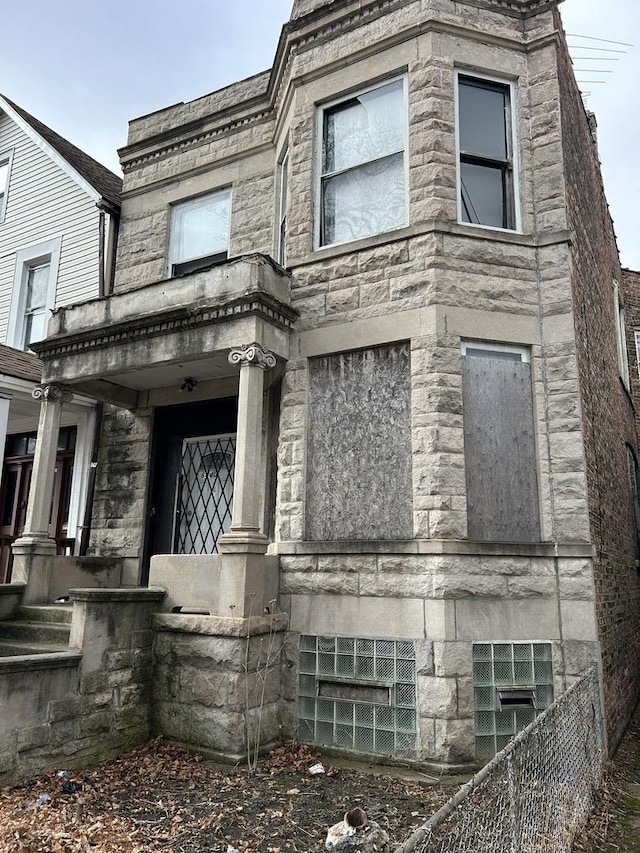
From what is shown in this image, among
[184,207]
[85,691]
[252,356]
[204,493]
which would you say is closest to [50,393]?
[204,493]

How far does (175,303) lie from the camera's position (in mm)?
8125

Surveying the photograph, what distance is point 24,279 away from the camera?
1237 cm

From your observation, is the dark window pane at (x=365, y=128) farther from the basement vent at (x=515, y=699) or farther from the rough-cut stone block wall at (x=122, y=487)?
the basement vent at (x=515, y=699)

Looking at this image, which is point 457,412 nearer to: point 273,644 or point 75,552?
point 273,644

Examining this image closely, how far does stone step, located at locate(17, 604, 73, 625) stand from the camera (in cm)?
763

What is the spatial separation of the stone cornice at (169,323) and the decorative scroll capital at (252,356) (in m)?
0.39

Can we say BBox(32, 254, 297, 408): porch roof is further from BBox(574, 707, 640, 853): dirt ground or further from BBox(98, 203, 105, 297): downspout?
BBox(574, 707, 640, 853): dirt ground

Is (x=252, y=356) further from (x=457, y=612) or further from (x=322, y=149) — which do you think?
(x=457, y=612)

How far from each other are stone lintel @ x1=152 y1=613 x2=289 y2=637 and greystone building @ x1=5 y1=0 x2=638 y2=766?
0.09ft

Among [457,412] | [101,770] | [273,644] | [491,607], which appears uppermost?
→ [457,412]

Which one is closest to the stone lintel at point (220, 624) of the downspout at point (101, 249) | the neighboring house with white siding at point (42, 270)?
the neighboring house with white siding at point (42, 270)

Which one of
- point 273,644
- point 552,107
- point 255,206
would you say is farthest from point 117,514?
point 552,107

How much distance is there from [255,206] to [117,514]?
503 centimetres

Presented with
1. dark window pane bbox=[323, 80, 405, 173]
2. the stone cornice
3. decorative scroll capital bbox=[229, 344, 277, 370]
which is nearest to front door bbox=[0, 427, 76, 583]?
the stone cornice
